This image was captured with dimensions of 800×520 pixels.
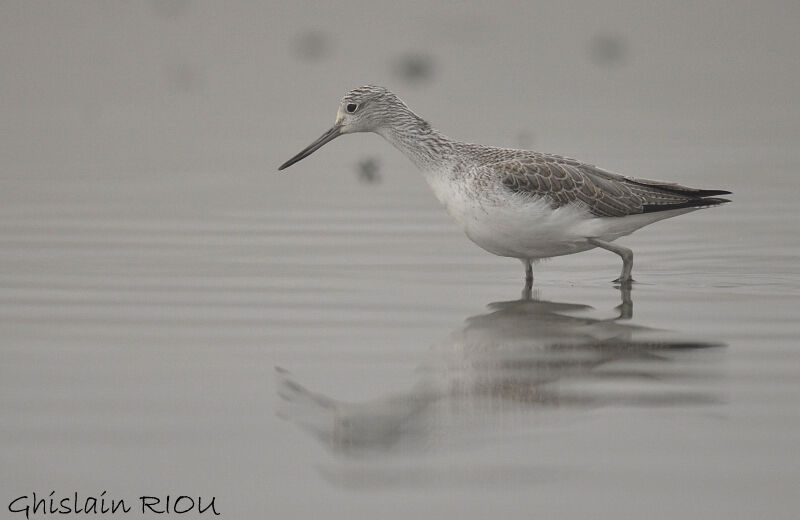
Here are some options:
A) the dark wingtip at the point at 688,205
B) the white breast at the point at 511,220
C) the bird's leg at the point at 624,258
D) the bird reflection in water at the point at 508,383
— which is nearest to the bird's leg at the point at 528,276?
the white breast at the point at 511,220

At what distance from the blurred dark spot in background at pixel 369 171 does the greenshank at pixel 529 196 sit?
16.4 feet

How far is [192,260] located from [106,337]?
3075 millimetres

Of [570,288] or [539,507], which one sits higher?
[570,288]

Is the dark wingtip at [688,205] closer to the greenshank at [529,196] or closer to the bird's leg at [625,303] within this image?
the greenshank at [529,196]

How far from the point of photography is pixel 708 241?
14812mm

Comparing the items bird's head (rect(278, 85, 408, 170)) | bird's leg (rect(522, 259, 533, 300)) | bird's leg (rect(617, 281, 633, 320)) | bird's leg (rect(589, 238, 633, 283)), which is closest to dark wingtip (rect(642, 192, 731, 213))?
bird's leg (rect(589, 238, 633, 283))

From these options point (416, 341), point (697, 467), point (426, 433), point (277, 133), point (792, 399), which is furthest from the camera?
point (277, 133)

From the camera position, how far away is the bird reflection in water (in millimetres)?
8391

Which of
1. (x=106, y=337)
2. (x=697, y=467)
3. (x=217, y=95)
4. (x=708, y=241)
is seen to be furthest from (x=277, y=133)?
(x=697, y=467)

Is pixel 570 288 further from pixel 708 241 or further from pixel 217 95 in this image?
pixel 217 95

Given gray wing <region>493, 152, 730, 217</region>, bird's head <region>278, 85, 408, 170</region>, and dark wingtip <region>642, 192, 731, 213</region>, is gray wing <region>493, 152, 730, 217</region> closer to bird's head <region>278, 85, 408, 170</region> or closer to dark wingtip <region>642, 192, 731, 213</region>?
dark wingtip <region>642, 192, 731, 213</region>

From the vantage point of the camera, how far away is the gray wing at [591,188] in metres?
12.5

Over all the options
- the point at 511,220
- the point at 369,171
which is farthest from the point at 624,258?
the point at 369,171

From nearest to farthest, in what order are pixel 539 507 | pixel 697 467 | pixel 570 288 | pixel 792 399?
pixel 539 507 → pixel 697 467 → pixel 792 399 → pixel 570 288
